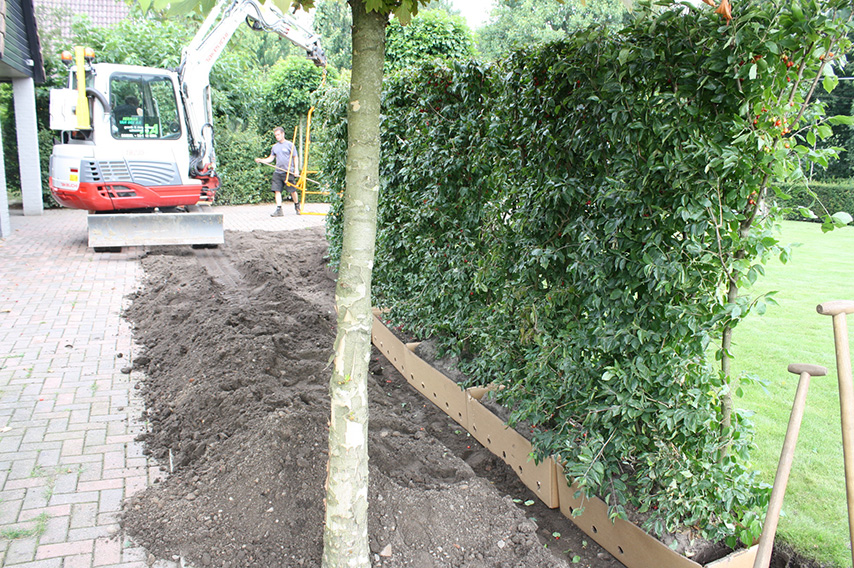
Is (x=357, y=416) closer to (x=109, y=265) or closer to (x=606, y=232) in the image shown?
(x=606, y=232)

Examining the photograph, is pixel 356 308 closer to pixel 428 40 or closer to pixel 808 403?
pixel 808 403

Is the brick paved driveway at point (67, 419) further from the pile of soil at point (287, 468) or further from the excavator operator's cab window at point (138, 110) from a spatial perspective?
the excavator operator's cab window at point (138, 110)

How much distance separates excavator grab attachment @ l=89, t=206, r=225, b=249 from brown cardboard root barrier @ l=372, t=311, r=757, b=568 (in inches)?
253

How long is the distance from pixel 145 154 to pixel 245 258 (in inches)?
110

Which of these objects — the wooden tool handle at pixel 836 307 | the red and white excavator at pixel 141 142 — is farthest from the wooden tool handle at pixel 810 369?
the red and white excavator at pixel 141 142

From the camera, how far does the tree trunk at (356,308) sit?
2.38m

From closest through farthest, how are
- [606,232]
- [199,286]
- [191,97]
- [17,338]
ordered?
[606,232], [17,338], [199,286], [191,97]

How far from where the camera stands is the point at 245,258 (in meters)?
10.1

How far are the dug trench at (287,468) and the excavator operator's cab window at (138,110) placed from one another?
587cm

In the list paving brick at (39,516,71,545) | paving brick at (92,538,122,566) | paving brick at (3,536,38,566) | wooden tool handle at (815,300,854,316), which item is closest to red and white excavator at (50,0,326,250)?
paving brick at (39,516,71,545)

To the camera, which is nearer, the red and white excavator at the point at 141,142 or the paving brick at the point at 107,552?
the paving brick at the point at 107,552

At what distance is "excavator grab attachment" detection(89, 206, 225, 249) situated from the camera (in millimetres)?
9969

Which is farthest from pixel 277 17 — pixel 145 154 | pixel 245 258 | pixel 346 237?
pixel 346 237

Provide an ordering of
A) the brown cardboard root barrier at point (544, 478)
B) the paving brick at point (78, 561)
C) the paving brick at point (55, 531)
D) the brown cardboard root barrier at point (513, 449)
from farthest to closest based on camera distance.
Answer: the brown cardboard root barrier at point (513, 449)
the paving brick at point (55, 531)
the paving brick at point (78, 561)
the brown cardboard root barrier at point (544, 478)
